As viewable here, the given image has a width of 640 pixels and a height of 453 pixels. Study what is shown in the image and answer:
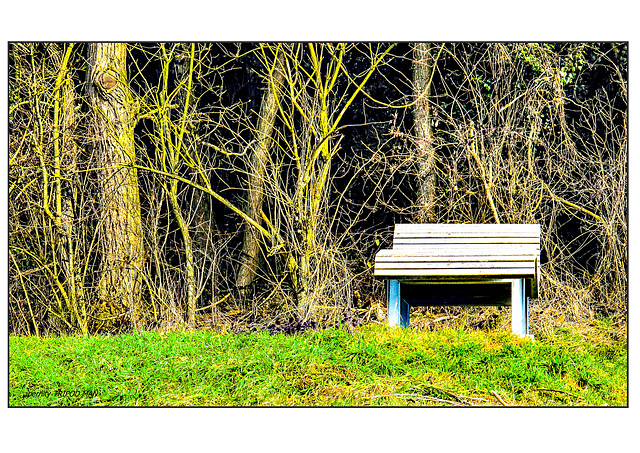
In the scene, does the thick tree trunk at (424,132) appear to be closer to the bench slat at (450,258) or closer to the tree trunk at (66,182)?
the bench slat at (450,258)

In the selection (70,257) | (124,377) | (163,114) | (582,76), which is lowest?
(124,377)

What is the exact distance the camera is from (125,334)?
8336mm

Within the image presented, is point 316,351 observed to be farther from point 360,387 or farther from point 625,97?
point 625,97

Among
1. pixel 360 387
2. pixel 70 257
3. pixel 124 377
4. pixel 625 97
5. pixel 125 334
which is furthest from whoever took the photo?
pixel 625 97

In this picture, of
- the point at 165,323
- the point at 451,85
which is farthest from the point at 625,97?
the point at 165,323

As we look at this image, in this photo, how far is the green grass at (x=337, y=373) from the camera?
627cm

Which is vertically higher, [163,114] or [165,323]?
[163,114]

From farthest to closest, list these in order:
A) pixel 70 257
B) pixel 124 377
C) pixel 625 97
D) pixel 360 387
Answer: pixel 625 97
pixel 70 257
pixel 124 377
pixel 360 387

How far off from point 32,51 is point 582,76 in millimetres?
7156

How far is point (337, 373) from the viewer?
6582 mm

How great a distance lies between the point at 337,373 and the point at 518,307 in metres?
1.67

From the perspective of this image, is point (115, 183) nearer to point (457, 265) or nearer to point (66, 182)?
point (66, 182)

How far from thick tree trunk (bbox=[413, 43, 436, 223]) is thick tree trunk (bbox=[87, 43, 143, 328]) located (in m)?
3.53

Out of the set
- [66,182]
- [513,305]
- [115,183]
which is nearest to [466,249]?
[513,305]
